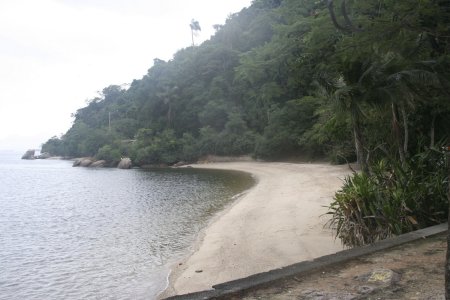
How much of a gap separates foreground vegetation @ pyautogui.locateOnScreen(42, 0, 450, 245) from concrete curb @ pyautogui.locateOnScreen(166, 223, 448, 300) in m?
1.30

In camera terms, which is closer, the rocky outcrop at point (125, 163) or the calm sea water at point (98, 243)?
the calm sea water at point (98, 243)

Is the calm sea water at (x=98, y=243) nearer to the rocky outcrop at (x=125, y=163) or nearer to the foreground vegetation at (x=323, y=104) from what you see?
the foreground vegetation at (x=323, y=104)

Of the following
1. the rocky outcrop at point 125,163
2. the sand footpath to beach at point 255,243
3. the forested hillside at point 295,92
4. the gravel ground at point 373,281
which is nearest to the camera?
the gravel ground at point 373,281

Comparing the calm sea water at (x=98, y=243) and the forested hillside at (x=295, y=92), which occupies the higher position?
the forested hillside at (x=295, y=92)

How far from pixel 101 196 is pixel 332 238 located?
741 inches

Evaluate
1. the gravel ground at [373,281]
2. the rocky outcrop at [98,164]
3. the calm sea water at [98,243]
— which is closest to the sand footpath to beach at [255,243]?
the calm sea water at [98,243]

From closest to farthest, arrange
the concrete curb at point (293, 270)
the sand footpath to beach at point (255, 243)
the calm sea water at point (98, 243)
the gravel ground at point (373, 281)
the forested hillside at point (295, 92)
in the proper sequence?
1. the gravel ground at point (373, 281)
2. the concrete curb at point (293, 270)
3. the forested hillside at point (295, 92)
4. the sand footpath to beach at point (255, 243)
5. the calm sea water at point (98, 243)

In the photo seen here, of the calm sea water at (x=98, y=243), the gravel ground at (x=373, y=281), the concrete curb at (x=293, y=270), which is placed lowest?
the calm sea water at (x=98, y=243)

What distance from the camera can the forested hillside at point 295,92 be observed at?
682 centimetres

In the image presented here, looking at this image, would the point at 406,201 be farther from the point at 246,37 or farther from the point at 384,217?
the point at 246,37

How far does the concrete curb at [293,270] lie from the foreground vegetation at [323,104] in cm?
130

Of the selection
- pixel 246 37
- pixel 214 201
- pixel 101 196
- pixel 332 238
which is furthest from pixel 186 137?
pixel 332 238

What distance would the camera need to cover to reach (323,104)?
1366cm

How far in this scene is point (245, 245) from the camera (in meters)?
9.54
